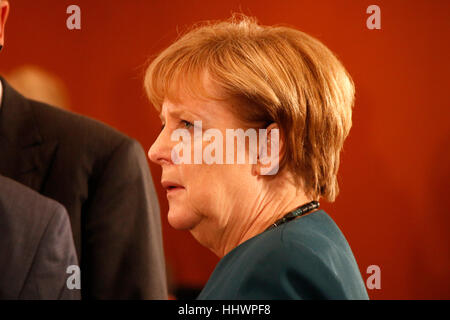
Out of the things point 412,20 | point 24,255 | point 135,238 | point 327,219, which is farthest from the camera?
point 412,20

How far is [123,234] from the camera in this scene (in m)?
1.11

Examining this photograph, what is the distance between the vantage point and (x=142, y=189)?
113cm

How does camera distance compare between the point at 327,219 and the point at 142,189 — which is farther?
the point at 142,189

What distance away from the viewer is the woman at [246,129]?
29.4 inches

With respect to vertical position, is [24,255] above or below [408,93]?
below

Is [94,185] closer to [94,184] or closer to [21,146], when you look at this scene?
[94,184]

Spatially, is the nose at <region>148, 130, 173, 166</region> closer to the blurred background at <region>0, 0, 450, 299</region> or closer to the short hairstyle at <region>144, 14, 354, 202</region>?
the short hairstyle at <region>144, 14, 354, 202</region>

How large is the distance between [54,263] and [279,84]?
570mm

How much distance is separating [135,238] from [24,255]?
24cm

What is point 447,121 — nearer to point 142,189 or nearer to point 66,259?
point 142,189

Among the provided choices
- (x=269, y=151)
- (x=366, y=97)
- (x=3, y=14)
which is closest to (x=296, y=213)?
(x=269, y=151)

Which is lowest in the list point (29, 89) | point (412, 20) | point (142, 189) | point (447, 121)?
point (142, 189)
